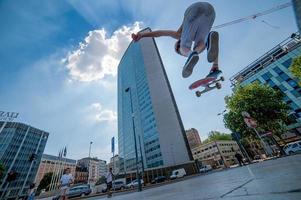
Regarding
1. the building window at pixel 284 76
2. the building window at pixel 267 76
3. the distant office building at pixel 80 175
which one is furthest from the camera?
the distant office building at pixel 80 175

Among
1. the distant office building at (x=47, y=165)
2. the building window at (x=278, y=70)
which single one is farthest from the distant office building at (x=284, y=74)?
the distant office building at (x=47, y=165)

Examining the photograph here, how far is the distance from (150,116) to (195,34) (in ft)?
207

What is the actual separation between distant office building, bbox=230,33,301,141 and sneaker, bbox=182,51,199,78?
3686 centimetres

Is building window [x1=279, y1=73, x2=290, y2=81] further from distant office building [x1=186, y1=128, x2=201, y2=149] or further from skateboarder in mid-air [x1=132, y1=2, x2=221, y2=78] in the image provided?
distant office building [x1=186, y1=128, x2=201, y2=149]

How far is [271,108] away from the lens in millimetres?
21562

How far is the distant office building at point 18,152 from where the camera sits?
225ft

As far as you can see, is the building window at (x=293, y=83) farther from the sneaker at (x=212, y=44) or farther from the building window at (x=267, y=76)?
the sneaker at (x=212, y=44)

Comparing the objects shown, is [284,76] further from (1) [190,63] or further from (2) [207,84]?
(1) [190,63]

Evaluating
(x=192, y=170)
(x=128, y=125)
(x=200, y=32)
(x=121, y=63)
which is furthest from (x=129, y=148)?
(x=200, y=32)

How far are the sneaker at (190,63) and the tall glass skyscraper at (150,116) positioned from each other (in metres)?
49.0

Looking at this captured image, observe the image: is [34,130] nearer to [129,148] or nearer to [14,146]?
[14,146]

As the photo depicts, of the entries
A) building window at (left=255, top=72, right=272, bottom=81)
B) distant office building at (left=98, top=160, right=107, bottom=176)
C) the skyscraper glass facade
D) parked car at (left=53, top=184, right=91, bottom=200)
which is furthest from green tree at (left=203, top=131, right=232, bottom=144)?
distant office building at (left=98, top=160, right=107, bottom=176)

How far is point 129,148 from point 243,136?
2452 inches

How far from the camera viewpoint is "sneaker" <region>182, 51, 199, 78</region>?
13.2 ft
